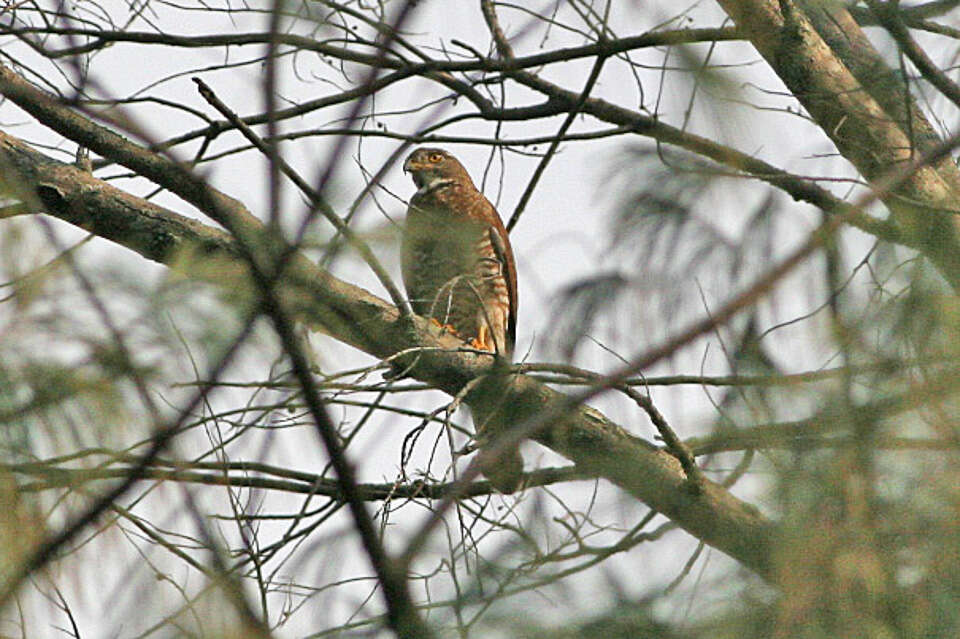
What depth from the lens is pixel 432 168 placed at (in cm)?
705

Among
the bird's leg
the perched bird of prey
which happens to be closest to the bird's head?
the perched bird of prey

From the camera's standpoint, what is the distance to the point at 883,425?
1.56 meters

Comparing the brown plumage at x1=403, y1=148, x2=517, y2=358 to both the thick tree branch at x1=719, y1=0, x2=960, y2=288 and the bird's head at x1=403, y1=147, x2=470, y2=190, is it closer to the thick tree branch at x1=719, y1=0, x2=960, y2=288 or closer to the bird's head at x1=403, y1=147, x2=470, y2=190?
the bird's head at x1=403, y1=147, x2=470, y2=190

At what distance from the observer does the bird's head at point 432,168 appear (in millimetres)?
6980

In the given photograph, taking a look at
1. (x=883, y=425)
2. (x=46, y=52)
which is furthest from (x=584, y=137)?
(x=883, y=425)

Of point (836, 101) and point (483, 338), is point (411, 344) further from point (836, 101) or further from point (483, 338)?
point (483, 338)

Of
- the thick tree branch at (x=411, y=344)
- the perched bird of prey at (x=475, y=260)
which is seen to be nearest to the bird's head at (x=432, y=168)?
the perched bird of prey at (x=475, y=260)

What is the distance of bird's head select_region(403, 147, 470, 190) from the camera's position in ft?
22.9

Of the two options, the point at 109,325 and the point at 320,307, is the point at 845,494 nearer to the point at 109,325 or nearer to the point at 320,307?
the point at 109,325

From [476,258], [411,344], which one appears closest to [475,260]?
[476,258]

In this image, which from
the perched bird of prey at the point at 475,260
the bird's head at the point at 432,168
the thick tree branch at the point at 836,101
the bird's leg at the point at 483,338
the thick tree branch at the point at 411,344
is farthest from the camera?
the bird's head at the point at 432,168

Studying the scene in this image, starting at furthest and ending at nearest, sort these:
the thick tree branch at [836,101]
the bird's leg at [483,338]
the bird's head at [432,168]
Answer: the bird's head at [432,168] → the bird's leg at [483,338] → the thick tree branch at [836,101]

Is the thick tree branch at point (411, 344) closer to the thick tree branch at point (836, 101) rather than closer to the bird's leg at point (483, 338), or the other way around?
the thick tree branch at point (836, 101)

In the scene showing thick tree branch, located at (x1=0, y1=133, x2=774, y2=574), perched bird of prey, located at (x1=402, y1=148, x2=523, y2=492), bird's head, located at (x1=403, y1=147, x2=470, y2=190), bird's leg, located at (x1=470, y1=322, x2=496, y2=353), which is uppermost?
bird's head, located at (x1=403, y1=147, x2=470, y2=190)
